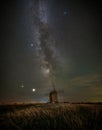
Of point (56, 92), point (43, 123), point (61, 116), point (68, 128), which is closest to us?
point (68, 128)

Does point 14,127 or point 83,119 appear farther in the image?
point 83,119

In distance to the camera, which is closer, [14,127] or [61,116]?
[14,127]

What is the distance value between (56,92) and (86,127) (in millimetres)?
44491

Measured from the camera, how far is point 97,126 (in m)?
8.08

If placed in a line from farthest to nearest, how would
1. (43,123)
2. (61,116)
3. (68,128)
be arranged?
(61,116)
(43,123)
(68,128)

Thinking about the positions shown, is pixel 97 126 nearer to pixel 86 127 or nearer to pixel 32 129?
pixel 86 127

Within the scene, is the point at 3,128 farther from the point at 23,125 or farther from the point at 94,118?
the point at 94,118

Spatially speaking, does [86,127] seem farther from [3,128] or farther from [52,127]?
[3,128]

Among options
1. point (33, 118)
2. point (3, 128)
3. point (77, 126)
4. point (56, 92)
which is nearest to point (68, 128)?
point (77, 126)

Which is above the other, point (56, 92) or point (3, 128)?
point (56, 92)

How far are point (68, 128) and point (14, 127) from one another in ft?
7.36

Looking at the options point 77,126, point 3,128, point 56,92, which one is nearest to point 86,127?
point 77,126

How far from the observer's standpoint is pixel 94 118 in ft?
29.5

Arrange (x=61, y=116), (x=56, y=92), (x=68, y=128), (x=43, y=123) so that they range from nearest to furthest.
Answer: (x=68, y=128) → (x=43, y=123) → (x=61, y=116) → (x=56, y=92)
